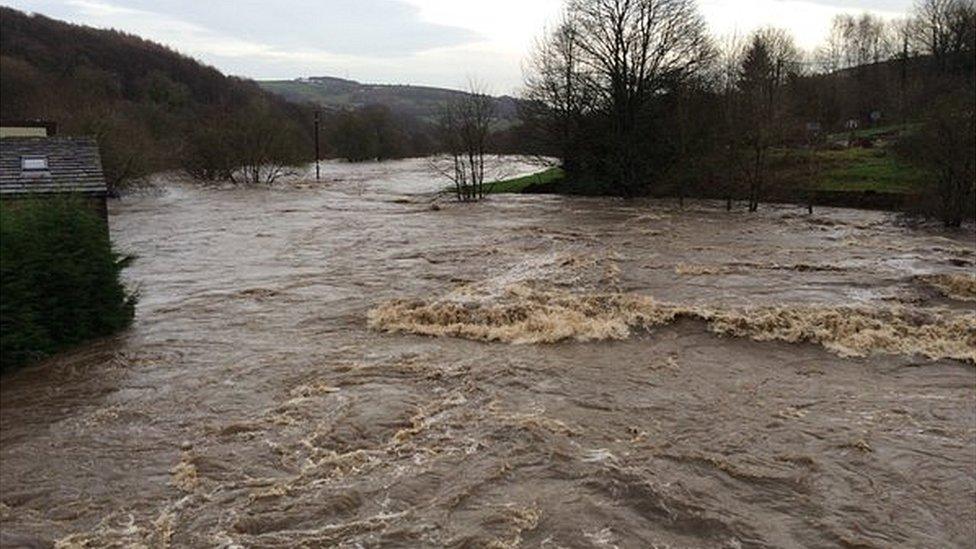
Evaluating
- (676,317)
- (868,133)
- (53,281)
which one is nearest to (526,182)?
(868,133)

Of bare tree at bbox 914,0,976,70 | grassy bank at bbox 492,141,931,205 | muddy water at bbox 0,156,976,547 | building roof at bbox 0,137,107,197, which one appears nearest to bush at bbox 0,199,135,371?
muddy water at bbox 0,156,976,547

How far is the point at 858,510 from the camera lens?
7.38 metres

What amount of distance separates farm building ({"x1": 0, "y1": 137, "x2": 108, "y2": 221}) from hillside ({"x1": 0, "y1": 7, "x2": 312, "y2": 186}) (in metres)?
21.1

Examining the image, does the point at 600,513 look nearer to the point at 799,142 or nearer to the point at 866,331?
the point at 866,331

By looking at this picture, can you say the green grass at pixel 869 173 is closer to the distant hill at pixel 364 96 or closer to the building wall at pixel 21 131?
the building wall at pixel 21 131

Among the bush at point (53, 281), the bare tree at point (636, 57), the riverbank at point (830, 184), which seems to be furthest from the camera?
the bare tree at point (636, 57)

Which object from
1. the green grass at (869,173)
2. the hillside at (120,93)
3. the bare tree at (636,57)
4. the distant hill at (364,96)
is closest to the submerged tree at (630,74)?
the bare tree at (636,57)

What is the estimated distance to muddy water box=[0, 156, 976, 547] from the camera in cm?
706

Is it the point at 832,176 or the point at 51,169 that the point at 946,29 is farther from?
the point at 51,169

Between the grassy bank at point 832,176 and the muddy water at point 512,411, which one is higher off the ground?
the grassy bank at point 832,176

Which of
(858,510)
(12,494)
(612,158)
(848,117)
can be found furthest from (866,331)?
(848,117)

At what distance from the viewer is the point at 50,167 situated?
59.3 ft

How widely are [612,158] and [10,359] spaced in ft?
105

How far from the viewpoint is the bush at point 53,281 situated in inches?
424
